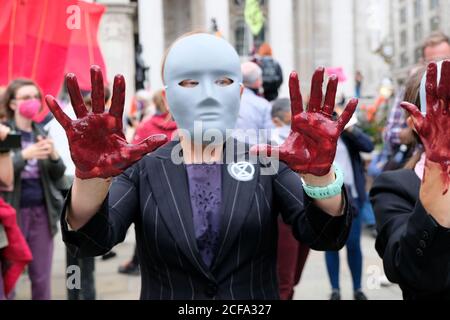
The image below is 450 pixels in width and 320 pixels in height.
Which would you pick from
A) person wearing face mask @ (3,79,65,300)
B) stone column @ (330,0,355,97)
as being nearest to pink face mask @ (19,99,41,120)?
person wearing face mask @ (3,79,65,300)

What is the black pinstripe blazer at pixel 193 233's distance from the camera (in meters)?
1.80

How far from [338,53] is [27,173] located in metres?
24.6

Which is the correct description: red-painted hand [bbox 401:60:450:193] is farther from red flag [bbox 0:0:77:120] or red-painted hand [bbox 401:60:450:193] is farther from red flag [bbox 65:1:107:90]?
red flag [bbox 65:1:107:90]

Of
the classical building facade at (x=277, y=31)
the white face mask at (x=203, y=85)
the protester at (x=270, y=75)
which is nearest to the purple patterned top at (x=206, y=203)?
the white face mask at (x=203, y=85)

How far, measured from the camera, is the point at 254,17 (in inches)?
404

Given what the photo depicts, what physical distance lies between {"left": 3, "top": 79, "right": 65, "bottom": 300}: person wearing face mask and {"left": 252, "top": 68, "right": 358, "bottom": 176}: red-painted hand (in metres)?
2.83

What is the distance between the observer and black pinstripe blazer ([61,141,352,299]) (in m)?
1.80

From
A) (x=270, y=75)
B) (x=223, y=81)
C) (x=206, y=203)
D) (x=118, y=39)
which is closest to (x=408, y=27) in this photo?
(x=118, y=39)

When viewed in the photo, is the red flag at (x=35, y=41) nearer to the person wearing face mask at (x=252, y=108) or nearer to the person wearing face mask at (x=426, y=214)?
the person wearing face mask at (x=252, y=108)

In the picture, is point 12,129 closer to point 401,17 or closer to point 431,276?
point 431,276

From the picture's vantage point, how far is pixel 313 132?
4.91 ft

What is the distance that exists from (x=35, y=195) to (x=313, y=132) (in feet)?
10.5

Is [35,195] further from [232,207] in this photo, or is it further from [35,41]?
[232,207]
